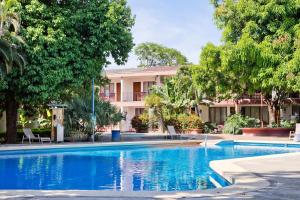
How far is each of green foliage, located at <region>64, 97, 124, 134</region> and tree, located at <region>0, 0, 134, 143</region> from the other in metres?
2.40

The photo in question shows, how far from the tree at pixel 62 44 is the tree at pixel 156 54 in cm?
3965

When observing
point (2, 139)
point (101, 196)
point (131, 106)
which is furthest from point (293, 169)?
point (131, 106)

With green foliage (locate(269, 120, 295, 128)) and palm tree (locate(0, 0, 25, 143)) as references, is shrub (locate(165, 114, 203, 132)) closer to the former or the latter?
green foliage (locate(269, 120, 295, 128))

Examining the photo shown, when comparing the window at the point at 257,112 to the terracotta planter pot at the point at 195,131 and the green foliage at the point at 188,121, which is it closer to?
the terracotta planter pot at the point at 195,131

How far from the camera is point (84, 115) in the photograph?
1067 inches

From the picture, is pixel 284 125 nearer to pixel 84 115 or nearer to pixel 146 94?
pixel 146 94

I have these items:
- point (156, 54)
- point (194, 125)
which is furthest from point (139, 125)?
point (156, 54)

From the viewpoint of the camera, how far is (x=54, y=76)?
76.4 ft

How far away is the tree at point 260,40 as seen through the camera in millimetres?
27281

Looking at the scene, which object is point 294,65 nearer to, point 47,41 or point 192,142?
point 192,142

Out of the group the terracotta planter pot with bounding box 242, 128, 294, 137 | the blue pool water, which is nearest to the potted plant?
the terracotta planter pot with bounding box 242, 128, 294, 137

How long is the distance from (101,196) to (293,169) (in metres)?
6.03

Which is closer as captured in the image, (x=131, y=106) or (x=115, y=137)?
(x=115, y=137)

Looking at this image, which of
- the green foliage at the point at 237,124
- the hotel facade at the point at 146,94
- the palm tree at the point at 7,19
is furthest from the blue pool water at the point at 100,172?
the hotel facade at the point at 146,94
